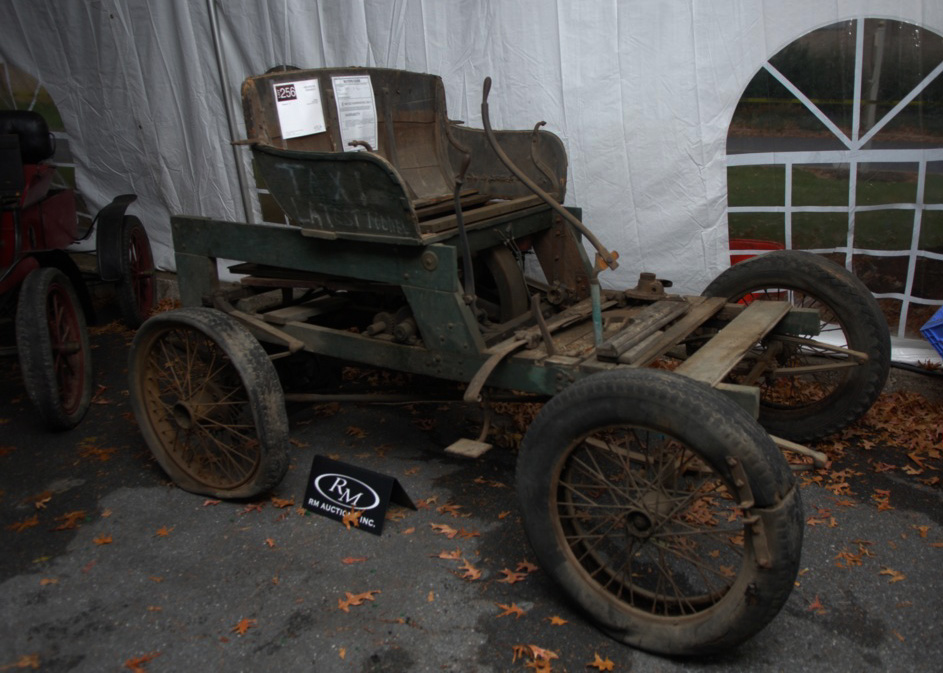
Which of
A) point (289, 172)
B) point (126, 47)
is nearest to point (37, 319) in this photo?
point (289, 172)

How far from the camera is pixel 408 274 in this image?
3.52m

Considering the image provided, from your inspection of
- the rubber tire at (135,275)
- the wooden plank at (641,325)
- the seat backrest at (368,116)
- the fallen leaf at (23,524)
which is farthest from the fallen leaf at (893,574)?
the rubber tire at (135,275)

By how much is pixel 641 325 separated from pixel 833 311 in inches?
43.7

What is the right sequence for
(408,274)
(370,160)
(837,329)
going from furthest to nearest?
(837,329), (408,274), (370,160)

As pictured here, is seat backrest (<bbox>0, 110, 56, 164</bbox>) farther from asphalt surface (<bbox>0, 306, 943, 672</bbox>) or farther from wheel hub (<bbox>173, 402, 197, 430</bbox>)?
wheel hub (<bbox>173, 402, 197, 430</bbox>)

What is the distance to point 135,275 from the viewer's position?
6496 millimetres

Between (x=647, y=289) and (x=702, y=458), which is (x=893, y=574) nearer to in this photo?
(x=702, y=458)

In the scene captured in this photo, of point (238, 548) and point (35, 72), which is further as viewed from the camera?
point (35, 72)

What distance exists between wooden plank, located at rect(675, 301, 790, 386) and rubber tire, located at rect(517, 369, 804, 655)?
0.37m

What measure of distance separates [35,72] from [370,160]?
558 centimetres

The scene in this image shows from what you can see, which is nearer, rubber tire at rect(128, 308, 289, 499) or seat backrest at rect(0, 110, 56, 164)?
rubber tire at rect(128, 308, 289, 499)

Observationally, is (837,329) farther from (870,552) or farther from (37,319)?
(37,319)

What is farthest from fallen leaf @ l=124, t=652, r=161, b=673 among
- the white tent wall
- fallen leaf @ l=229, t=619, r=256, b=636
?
the white tent wall

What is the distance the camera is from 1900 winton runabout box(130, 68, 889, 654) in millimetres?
2615
